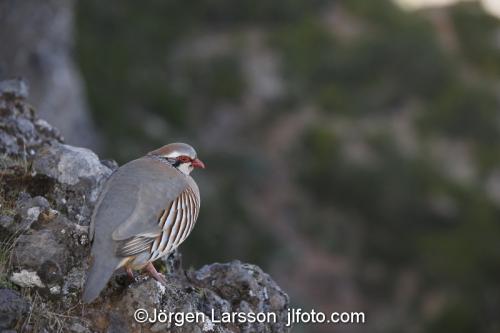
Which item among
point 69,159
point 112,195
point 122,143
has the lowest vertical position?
point 112,195

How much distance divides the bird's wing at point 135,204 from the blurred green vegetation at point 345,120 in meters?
11.9

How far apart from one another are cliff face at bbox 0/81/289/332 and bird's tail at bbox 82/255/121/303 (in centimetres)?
23

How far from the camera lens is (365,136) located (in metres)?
23.4

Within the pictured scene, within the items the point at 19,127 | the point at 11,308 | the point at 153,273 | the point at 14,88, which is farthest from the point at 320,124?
the point at 11,308

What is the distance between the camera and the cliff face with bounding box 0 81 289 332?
4438 millimetres

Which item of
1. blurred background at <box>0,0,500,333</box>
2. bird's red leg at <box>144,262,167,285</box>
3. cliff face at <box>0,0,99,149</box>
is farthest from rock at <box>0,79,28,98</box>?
blurred background at <box>0,0,500,333</box>

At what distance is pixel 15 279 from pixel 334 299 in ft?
51.2

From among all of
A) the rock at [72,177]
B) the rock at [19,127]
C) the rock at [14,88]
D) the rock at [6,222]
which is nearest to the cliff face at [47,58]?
the rock at [14,88]

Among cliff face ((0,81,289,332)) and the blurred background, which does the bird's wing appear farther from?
the blurred background

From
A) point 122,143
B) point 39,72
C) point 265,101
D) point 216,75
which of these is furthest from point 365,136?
point 39,72

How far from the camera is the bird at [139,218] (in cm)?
445

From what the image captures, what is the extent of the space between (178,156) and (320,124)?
60.0 ft

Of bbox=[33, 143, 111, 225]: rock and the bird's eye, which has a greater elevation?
the bird's eye

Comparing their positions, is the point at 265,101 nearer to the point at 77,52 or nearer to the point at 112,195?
the point at 77,52
